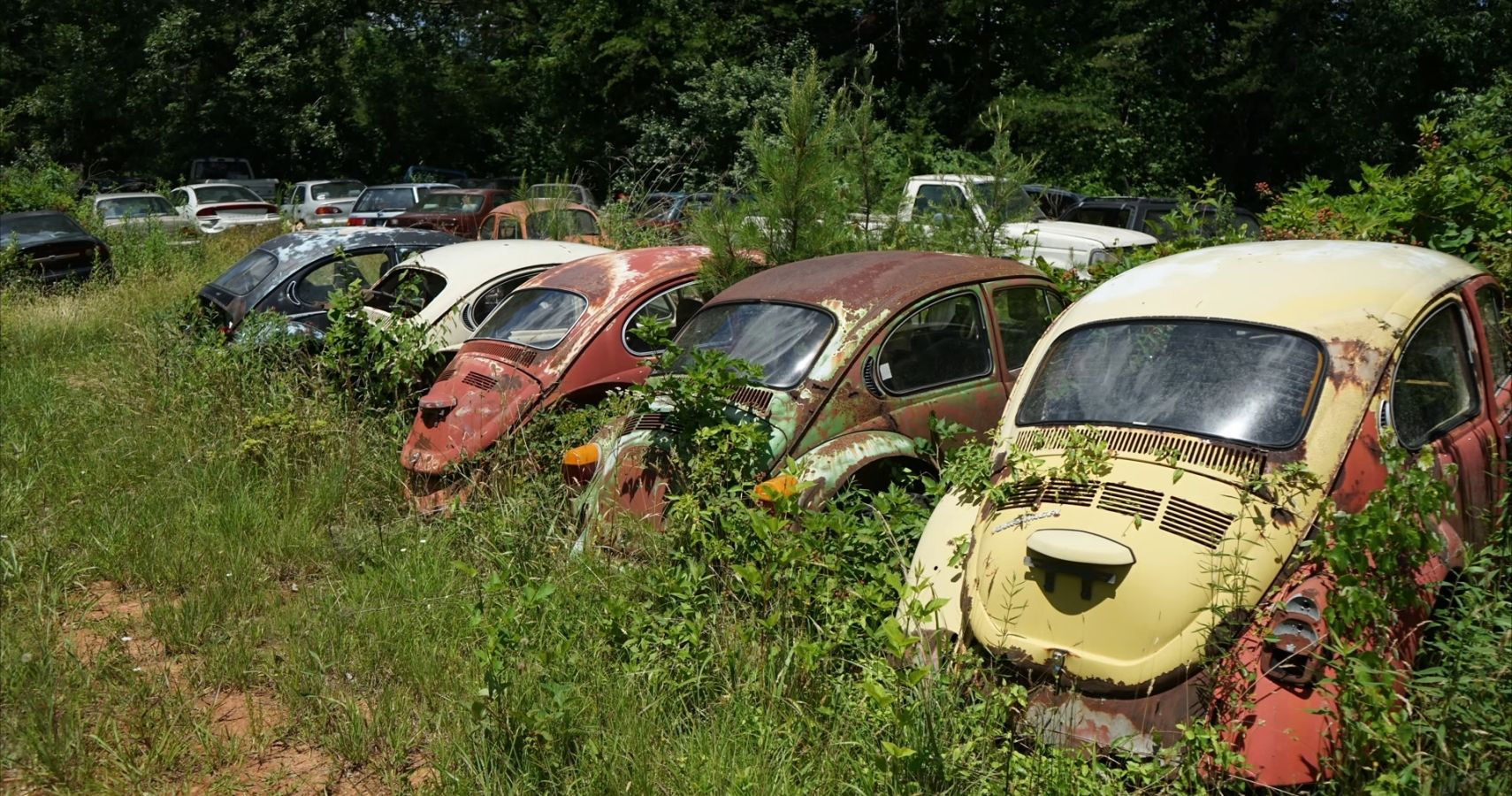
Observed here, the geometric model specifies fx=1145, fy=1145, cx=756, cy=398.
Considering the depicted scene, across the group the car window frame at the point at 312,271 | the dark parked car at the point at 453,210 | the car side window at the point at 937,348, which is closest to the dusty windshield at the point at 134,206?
the dark parked car at the point at 453,210

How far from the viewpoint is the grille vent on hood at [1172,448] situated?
4211 mm

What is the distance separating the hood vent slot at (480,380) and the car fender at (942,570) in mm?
3380

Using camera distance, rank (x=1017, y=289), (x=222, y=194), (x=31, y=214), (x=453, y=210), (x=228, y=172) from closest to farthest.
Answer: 1. (x=1017, y=289)
2. (x=31, y=214)
3. (x=453, y=210)
4. (x=222, y=194)
5. (x=228, y=172)

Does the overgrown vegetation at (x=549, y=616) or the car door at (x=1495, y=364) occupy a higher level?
the car door at (x=1495, y=364)

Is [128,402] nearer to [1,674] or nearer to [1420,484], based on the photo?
[1,674]

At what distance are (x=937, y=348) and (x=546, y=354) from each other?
8.57ft

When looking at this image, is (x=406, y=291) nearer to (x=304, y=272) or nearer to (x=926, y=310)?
(x=304, y=272)

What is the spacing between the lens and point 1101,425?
4652mm

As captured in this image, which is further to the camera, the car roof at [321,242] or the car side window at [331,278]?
the car roof at [321,242]

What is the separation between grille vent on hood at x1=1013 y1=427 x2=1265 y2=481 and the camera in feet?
13.8

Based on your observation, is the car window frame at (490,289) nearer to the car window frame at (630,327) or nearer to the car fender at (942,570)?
the car window frame at (630,327)

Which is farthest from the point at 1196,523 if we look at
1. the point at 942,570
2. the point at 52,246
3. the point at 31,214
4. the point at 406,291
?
the point at 31,214

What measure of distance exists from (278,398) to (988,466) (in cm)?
530

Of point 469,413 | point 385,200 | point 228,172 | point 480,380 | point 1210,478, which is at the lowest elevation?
point 228,172
